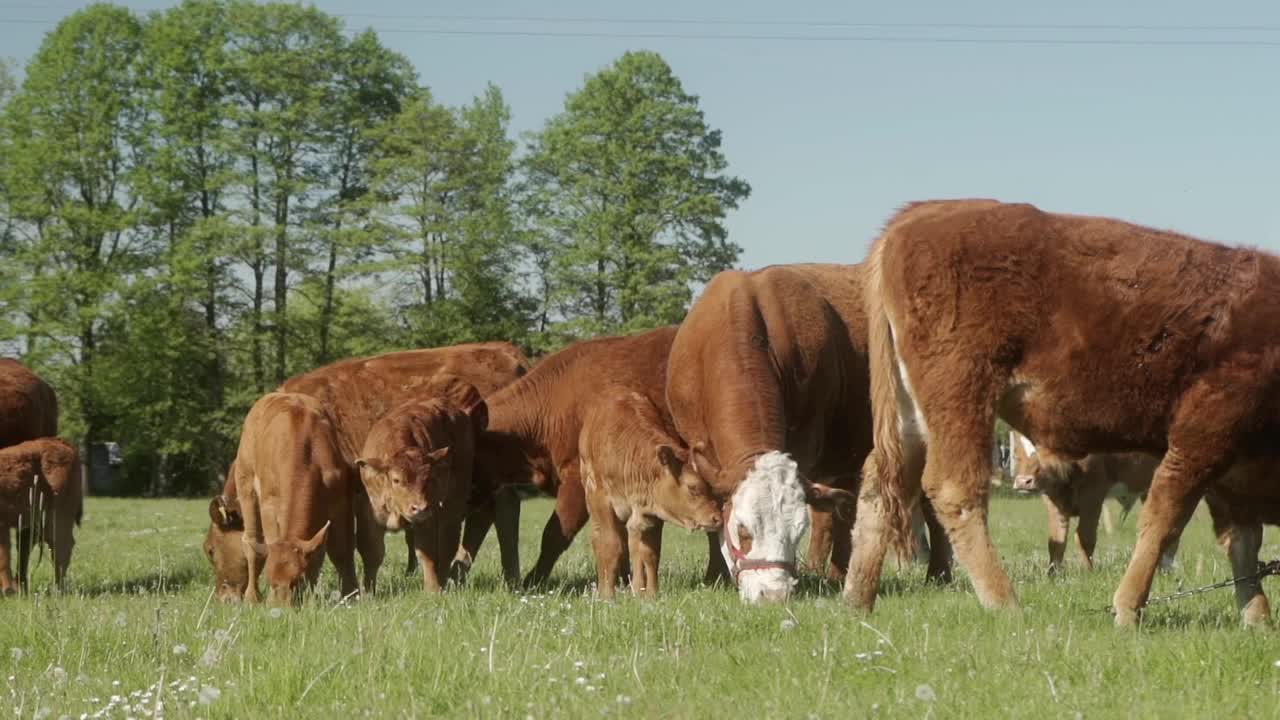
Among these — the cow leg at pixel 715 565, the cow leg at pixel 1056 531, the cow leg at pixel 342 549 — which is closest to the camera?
the cow leg at pixel 342 549

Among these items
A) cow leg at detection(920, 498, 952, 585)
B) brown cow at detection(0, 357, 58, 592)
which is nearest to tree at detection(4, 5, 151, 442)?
brown cow at detection(0, 357, 58, 592)

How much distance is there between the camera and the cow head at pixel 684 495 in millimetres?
9320

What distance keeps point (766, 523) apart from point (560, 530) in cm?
290

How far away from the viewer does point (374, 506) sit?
10391 mm

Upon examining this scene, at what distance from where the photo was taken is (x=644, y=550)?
973cm

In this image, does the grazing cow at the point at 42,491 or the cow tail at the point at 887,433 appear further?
the grazing cow at the point at 42,491

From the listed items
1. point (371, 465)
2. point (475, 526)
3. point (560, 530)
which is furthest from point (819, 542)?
point (371, 465)

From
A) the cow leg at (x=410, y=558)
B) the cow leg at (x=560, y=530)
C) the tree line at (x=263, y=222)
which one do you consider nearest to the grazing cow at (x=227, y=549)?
the cow leg at (x=410, y=558)

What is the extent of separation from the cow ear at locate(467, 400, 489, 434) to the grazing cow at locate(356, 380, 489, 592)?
1.67ft

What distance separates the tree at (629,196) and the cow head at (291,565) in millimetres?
31668

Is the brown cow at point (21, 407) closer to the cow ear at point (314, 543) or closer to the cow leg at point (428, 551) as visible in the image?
the cow leg at point (428, 551)

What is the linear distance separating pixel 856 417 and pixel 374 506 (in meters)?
4.07

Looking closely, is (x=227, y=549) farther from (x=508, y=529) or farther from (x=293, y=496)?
(x=508, y=529)

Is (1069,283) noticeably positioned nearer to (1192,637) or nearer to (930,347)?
(930,347)
